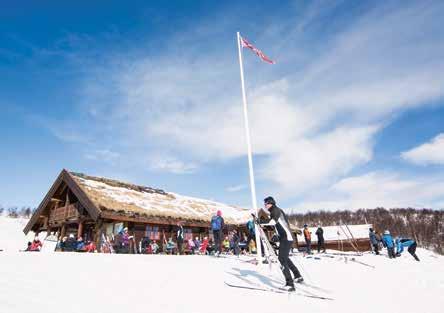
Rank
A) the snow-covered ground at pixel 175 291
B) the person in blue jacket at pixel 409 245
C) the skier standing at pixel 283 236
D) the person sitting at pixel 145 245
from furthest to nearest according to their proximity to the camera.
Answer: the person sitting at pixel 145 245
the person in blue jacket at pixel 409 245
the skier standing at pixel 283 236
the snow-covered ground at pixel 175 291

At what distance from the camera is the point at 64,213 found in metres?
22.1

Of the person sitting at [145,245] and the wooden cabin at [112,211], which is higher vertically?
the wooden cabin at [112,211]

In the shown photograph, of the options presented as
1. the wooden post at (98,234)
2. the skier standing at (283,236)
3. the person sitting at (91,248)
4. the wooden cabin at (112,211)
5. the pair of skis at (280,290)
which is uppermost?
the wooden cabin at (112,211)

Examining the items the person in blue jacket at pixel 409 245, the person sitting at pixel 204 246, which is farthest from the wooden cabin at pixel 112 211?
the person in blue jacket at pixel 409 245

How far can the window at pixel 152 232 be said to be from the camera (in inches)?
809

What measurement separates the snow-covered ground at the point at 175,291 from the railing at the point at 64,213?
1409cm

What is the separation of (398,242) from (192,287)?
1731 cm

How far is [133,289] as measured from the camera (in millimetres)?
5457

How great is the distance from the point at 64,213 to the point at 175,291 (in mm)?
20020

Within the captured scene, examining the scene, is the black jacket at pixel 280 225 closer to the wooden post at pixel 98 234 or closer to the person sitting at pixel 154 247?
the person sitting at pixel 154 247

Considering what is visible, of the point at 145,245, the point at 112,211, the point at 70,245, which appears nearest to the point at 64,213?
the point at 70,245

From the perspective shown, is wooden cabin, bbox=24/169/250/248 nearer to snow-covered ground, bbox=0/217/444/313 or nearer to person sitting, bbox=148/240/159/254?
person sitting, bbox=148/240/159/254

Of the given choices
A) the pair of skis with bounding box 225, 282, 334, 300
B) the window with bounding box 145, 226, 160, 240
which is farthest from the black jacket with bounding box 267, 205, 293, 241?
the window with bounding box 145, 226, 160, 240

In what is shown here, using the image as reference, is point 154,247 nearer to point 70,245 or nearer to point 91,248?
point 91,248
